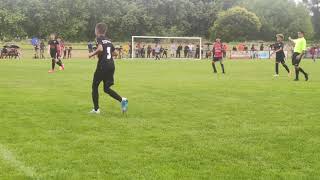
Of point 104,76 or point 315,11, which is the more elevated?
point 315,11

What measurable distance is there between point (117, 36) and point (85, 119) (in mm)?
57463

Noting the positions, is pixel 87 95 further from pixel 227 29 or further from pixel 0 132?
pixel 227 29

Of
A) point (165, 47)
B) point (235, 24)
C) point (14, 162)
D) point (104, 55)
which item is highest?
point (235, 24)

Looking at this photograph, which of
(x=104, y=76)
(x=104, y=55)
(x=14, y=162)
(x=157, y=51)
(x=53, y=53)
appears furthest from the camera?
(x=157, y=51)

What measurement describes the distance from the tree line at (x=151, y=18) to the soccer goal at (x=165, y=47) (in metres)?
9.07

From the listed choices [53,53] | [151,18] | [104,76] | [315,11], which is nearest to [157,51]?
[151,18]

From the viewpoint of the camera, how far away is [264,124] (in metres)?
9.83

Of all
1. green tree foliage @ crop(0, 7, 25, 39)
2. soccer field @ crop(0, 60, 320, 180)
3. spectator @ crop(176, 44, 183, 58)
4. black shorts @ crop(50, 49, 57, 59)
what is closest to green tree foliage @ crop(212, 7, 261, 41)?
spectator @ crop(176, 44, 183, 58)

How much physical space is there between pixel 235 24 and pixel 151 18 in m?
→ 12.1

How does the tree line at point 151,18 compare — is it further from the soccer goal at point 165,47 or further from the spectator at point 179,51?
the spectator at point 179,51

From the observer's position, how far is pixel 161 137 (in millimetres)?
8516

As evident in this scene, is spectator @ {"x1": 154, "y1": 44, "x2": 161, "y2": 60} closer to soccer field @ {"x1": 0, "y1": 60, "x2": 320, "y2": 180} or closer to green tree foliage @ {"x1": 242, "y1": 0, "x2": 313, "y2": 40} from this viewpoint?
green tree foliage @ {"x1": 242, "y1": 0, "x2": 313, "y2": 40}

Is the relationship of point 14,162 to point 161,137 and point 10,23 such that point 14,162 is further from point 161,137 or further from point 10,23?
point 10,23

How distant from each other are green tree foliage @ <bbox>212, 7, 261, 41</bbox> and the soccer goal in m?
15.1
